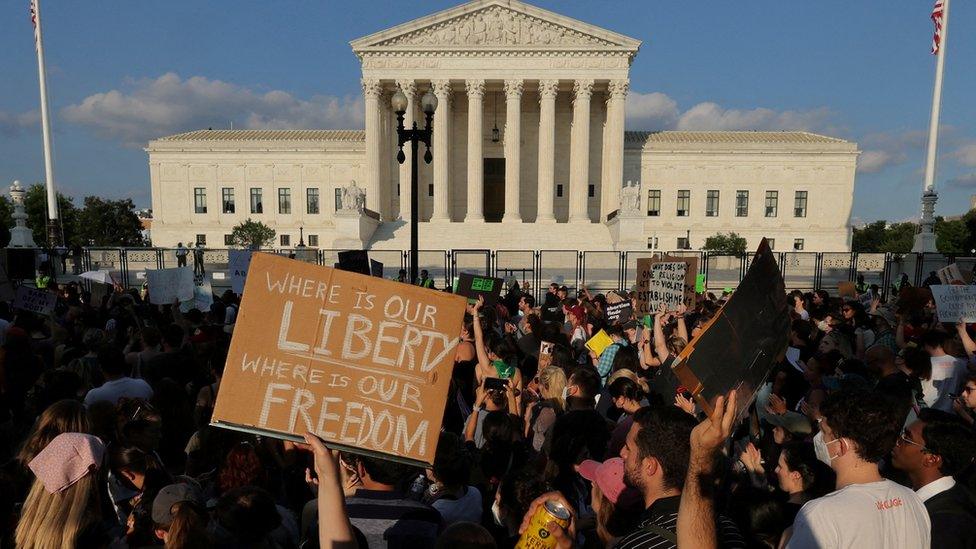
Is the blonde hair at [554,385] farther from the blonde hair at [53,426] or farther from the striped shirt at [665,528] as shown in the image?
the blonde hair at [53,426]

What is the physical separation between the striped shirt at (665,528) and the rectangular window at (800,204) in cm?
5848

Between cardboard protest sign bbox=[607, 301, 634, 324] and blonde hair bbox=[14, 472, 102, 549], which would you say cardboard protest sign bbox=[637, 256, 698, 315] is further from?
blonde hair bbox=[14, 472, 102, 549]

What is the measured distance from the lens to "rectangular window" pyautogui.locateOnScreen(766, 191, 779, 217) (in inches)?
2080

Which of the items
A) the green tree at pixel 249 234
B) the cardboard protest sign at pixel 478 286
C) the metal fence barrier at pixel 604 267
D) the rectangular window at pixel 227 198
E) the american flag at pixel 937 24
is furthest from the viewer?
the rectangular window at pixel 227 198

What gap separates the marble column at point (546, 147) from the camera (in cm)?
4328

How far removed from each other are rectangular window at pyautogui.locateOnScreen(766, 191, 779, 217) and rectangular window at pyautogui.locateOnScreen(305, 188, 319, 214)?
43.2 m

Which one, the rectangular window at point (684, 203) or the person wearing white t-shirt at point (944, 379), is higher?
the rectangular window at point (684, 203)

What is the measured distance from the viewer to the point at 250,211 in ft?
173

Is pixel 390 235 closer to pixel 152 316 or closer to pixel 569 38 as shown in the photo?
pixel 569 38

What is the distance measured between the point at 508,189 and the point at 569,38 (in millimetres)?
12700

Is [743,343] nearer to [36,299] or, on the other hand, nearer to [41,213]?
[36,299]

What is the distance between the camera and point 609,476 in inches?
115

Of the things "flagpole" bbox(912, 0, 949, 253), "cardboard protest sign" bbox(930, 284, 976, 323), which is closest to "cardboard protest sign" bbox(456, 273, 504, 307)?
"cardboard protest sign" bbox(930, 284, 976, 323)

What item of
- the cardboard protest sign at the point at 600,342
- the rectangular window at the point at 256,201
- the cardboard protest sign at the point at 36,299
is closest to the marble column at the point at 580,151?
the rectangular window at the point at 256,201
